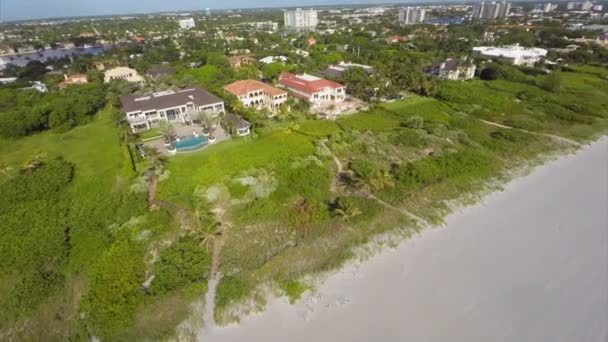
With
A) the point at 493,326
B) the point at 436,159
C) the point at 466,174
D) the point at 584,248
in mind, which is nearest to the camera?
the point at 493,326

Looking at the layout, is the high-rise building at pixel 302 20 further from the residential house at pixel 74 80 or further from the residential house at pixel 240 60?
the residential house at pixel 74 80

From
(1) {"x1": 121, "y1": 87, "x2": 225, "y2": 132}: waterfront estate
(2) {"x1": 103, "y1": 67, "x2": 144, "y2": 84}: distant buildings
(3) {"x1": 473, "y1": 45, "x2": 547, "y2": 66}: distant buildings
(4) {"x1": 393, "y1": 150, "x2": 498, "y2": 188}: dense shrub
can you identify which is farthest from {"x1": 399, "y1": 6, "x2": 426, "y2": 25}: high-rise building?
(4) {"x1": 393, "y1": 150, "x2": 498, "y2": 188}: dense shrub

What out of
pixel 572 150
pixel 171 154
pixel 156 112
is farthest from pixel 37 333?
pixel 572 150

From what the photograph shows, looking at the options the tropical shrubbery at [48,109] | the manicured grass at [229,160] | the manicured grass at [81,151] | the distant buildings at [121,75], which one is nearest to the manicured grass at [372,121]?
the manicured grass at [229,160]

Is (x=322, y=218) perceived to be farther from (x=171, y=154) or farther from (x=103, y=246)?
(x=171, y=154)

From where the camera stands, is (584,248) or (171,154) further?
(171,154)

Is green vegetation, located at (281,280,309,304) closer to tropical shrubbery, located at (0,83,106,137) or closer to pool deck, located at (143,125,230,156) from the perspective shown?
pool deck, located at (143,125,230,156)

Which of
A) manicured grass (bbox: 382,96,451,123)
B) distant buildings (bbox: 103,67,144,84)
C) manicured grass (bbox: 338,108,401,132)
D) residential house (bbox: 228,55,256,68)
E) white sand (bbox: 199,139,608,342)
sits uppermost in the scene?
residential house (bbox: 228,55,256,68)
